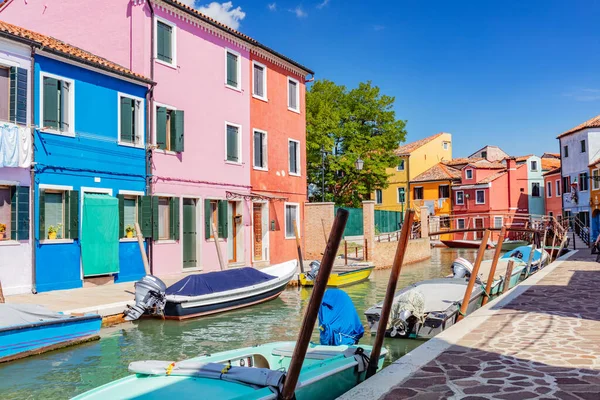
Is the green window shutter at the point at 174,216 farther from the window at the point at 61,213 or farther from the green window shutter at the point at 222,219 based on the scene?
the window at the point at 61,213

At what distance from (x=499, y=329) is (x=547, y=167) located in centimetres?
4878

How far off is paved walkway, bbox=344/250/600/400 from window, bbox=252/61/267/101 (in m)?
14.8

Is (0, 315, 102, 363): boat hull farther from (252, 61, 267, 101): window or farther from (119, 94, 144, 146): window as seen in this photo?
(252, 61, 267, 101): window

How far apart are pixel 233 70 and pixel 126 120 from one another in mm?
5974

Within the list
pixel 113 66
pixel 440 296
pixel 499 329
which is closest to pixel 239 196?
pixel 113 66

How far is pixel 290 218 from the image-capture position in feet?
80.1

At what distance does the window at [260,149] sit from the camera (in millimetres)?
22406

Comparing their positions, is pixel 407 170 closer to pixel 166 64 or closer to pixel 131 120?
pixel 166 64

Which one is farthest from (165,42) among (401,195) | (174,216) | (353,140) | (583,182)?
(401,195)

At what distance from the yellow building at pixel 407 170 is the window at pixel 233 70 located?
31996 millimetres

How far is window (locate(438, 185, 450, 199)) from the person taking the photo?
51.6 metres

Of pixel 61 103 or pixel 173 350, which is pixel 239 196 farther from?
pixel 173 350

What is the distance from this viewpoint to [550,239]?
110 feet

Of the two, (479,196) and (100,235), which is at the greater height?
(479,196)
